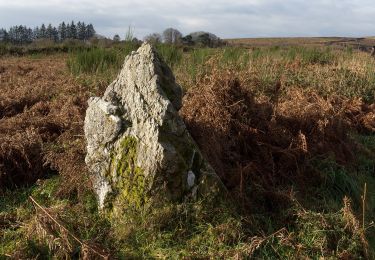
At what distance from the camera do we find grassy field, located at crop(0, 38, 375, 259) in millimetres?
3928

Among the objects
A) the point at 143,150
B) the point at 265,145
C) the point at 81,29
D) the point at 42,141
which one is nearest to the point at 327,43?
the point at 265,145

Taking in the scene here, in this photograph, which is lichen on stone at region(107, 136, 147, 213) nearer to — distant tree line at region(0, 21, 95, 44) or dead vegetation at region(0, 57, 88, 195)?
dead vegetation at region(0, 57, 88, 195)

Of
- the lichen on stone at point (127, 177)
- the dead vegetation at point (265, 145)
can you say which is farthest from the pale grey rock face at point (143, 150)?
the dead vegetation at point (265, 145)

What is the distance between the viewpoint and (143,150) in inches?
168

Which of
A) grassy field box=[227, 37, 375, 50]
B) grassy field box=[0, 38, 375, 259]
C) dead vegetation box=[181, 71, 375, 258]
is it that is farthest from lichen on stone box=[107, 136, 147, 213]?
grassy field box=[227, 37, 375, 50]

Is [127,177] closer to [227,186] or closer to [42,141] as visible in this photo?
[227,186]

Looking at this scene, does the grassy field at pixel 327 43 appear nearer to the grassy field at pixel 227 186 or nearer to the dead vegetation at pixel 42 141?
the grassy field at pixel 227 186

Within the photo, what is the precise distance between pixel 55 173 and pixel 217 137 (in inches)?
81.1

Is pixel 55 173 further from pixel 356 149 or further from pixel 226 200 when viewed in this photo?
pixel 356 149

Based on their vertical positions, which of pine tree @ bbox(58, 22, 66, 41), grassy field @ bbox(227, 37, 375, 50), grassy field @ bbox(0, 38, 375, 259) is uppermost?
pine tree @ bbox(58, 22, 66, 41)

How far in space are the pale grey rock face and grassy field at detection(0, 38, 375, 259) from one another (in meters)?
0.21

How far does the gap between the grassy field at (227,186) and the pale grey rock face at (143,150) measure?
8.4 inches

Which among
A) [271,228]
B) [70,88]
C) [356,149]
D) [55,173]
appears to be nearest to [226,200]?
[271,228]

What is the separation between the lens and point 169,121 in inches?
171
